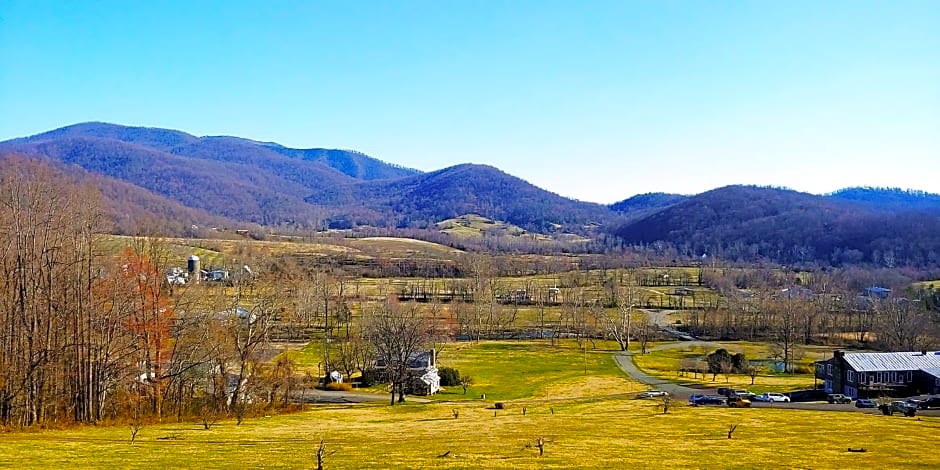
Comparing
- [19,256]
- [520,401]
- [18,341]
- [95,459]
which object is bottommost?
[520,401]

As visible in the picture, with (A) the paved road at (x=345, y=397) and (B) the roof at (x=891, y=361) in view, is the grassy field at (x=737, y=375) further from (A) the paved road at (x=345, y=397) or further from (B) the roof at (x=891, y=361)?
(A) the paved road at (x=345, y=397)

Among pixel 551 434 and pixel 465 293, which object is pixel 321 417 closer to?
pixel 551 434

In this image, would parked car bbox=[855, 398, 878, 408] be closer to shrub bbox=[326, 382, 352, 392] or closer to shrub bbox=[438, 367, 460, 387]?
shrub bbox=[438, 367, 460, 387]

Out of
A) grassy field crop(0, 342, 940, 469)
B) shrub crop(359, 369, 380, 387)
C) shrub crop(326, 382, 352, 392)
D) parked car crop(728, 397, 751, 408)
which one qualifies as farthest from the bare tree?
parked car crop(728, 397, 751, 408)

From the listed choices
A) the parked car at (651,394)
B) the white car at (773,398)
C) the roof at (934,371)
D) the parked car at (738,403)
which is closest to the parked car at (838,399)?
the white car at (773,398)

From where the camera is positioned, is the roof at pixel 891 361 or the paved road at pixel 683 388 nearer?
the paved road at pixel 683 388

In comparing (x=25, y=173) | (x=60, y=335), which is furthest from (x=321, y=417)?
(x=25, y=173)

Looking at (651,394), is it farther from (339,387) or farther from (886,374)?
(339,387)

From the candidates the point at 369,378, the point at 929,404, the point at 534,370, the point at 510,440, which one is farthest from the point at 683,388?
the point at 510,440
